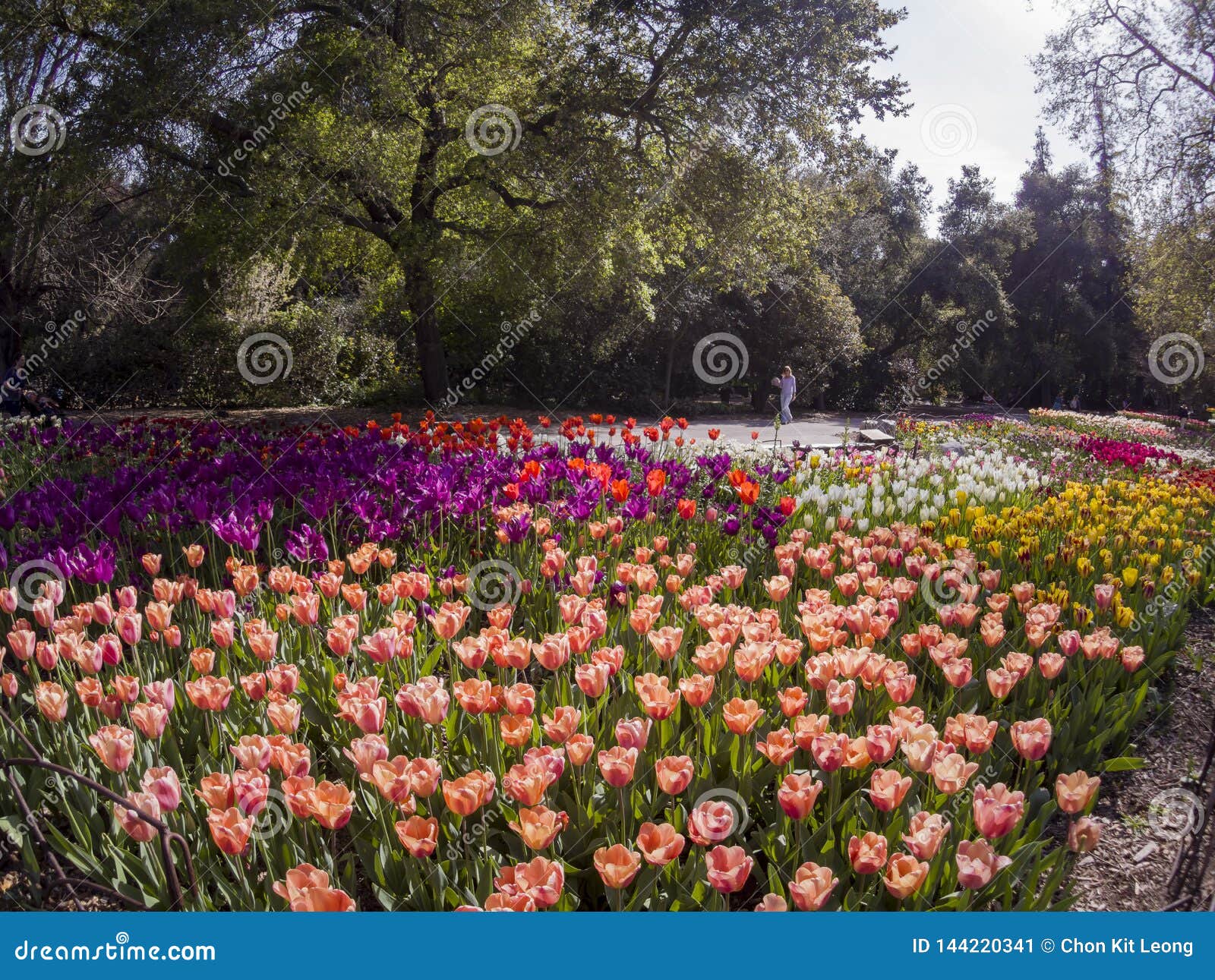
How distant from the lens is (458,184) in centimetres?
1672

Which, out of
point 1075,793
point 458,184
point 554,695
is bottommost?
point 554,695

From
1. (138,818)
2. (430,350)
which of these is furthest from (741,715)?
(430,350)

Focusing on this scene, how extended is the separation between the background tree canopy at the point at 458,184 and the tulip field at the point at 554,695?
37.4 feet

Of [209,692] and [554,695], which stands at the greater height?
[209,692]

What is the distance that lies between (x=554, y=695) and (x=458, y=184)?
15975 mm

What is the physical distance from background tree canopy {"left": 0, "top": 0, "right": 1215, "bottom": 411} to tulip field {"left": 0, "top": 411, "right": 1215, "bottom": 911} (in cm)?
1141

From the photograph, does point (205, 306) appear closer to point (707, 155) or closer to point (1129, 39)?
point (707, 155)

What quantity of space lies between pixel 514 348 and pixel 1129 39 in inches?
696

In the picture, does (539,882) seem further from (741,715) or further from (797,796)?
(741,715)

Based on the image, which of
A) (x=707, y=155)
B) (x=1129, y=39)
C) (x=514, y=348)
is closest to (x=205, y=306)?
(x=514, y=348)

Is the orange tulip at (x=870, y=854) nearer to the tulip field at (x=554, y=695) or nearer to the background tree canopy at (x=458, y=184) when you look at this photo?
the tulip field at (x=554, y=695)

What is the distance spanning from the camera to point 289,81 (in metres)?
14.4

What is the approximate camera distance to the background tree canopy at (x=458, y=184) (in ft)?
44.8

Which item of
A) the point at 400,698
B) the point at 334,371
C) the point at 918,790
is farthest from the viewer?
the point at 334,371
